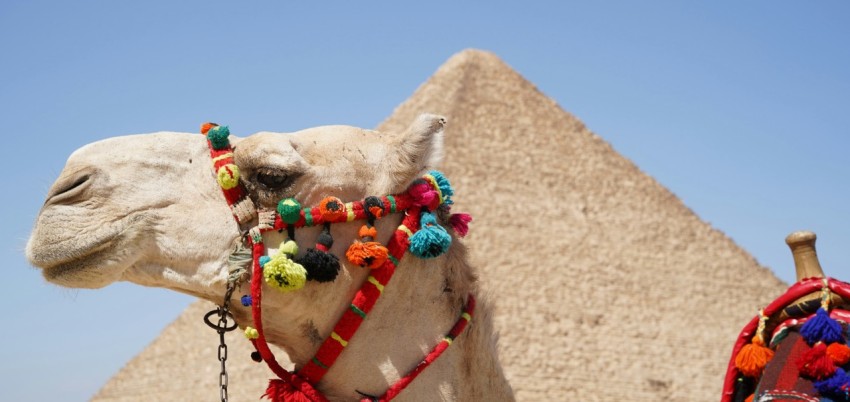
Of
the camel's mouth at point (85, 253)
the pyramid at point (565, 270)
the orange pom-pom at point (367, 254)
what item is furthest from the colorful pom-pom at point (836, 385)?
the pyramid at point (565, 270)

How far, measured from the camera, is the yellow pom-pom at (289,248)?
254 centimetres

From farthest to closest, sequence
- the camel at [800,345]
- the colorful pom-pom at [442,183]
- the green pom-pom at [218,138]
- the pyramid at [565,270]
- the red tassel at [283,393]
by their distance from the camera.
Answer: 1. the pyramid at [565,270]
2. the camel at [800,345]
3. the colorful pom-pom at [442,183]
4. the green pom-pom at [218,138]
5. the red tassel at [283,393]

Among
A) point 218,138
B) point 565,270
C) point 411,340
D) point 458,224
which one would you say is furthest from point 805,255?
point 565,270

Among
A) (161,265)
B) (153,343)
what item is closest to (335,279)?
(161,265)

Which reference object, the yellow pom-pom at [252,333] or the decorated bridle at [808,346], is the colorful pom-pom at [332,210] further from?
the decorated bridle at [808,346]

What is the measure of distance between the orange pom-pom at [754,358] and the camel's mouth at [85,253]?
155 centimetres

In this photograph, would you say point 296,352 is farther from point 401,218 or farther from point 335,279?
point 401,218

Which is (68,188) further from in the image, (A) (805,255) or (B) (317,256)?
(A) (805,255)

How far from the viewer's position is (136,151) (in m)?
2.55

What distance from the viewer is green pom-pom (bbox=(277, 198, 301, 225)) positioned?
101 inches

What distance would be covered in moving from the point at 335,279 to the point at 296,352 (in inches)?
7.6

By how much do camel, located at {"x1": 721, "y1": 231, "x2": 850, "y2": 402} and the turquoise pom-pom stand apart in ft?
2.98

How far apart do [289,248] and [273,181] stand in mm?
163

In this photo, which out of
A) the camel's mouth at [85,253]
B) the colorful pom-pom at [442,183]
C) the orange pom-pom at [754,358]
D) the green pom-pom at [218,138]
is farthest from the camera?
the orange pom-pom at [754,358]
